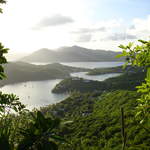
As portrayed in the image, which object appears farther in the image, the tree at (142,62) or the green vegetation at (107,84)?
the green vegetation at (107,84)

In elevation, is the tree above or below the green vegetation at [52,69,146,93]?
above

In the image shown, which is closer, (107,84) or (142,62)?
(142,62)

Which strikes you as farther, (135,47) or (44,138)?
(135,47)

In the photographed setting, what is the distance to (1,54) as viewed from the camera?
10.9 ft

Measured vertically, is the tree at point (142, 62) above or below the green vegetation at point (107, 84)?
above

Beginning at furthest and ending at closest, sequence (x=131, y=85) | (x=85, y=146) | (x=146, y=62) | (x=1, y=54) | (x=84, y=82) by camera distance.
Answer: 1. (x=84, y=82)
2. (x=131, y=85)
3. (x=85, y=146)
4. (x=146, y=62)
5. (x=1, y=54)

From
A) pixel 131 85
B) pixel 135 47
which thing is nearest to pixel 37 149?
pixel 135 47

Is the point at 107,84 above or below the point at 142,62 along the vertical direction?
below

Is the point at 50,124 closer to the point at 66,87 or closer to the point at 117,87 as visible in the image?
the point at 117,87

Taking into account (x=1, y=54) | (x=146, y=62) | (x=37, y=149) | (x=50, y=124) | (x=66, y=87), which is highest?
(x=1, y=54)

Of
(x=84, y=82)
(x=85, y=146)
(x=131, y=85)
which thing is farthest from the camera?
(x=84, y=82)

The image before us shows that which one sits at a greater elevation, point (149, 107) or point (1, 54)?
point (1, 54)

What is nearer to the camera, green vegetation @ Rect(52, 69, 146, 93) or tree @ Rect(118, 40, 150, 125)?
tree @ Rect(118, 40, 150, 125)

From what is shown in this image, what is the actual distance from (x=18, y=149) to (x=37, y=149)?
7.8 inches
